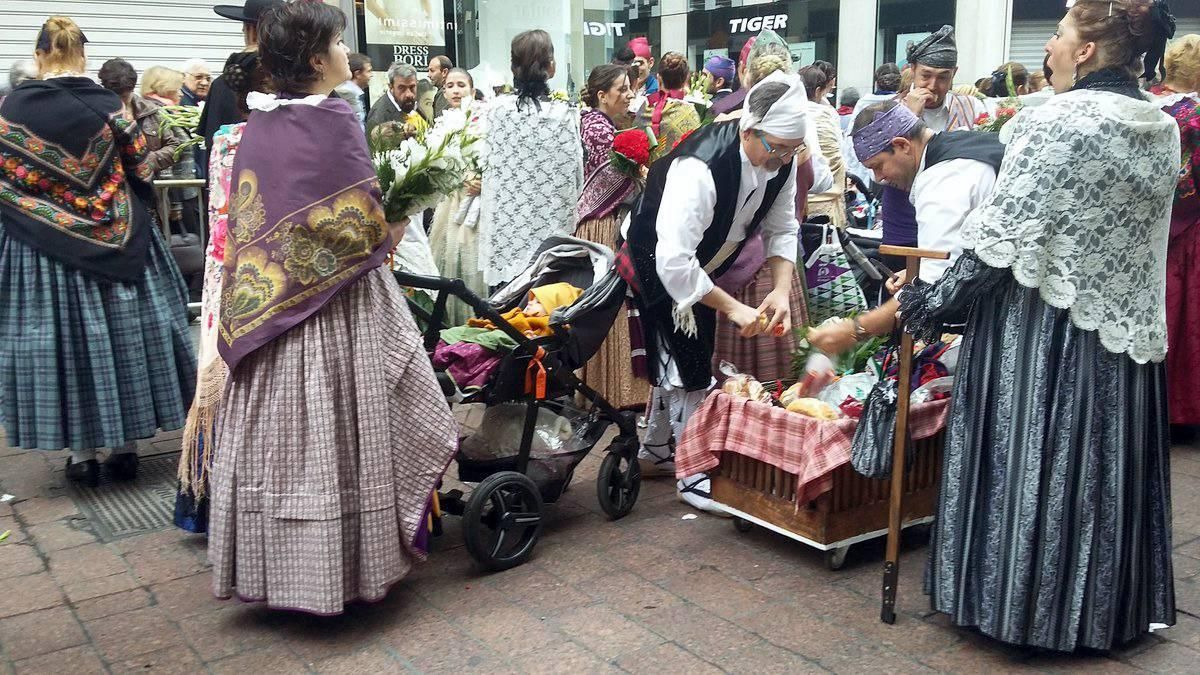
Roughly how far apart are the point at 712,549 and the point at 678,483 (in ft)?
1.83

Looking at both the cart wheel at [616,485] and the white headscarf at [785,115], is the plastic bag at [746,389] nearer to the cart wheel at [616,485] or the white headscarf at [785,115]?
the cart wheel at [616,485]

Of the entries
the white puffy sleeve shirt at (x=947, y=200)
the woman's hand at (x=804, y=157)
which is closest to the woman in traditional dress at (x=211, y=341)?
the white puffy sleeve shirt at (x=947, y=200)

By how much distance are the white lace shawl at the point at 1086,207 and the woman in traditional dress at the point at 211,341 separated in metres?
2.55

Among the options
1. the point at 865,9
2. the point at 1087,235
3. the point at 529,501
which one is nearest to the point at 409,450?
the point at 529,501

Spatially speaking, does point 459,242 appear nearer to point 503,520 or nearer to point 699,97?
point 699,97

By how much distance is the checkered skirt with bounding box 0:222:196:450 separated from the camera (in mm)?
5020

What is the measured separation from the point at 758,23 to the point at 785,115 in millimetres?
17778

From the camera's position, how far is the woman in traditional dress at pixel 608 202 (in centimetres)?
616

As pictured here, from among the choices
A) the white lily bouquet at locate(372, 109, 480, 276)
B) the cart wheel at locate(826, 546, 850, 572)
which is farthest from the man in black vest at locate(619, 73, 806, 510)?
the white lily bouquet at locate(372, 109, 480, 276)

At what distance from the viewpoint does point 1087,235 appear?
315 cm

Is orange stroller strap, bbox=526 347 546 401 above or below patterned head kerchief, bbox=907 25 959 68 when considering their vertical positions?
below

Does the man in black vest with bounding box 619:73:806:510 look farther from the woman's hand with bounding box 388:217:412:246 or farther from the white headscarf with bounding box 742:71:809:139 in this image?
the woman's hand with bounding box 388:217:412:246

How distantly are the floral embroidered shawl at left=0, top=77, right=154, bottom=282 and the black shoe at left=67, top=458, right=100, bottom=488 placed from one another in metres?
0.94

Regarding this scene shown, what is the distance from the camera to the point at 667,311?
4660mm
